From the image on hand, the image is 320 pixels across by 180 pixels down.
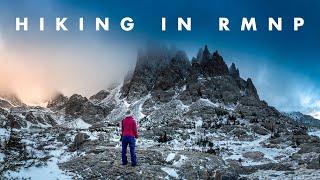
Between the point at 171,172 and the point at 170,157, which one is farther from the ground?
the point at 170,157

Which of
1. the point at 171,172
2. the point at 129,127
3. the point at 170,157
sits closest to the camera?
the point at 129,127

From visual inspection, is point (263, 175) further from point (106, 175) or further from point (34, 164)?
point (34, 164)

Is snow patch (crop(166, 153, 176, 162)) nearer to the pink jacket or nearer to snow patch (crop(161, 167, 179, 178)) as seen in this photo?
snow patch (crop(161, 167, 179, 178))

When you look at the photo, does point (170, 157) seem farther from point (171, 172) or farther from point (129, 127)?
point (129, 127)

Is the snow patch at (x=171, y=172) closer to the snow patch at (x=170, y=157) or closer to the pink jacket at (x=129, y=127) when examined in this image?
the snow patch at (x=170, y=157)

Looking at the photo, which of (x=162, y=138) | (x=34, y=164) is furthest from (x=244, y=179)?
(x=162, y=138)

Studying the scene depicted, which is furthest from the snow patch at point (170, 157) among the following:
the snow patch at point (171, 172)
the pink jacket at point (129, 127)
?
the pink jacket at point (129, 127)

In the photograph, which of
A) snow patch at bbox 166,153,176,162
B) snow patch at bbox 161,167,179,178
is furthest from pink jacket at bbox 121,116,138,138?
snow patch at bbox 166,153,176,162

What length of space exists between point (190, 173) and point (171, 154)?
4466 millimetres

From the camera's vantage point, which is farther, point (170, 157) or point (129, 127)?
point (170, 157)

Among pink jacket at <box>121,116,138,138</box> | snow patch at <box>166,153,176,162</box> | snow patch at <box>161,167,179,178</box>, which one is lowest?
snow patch at <box>161,167,179,178</box>

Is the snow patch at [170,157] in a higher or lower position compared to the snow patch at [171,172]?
higher

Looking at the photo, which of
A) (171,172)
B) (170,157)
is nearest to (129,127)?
(171,172)

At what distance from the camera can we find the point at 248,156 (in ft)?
198
